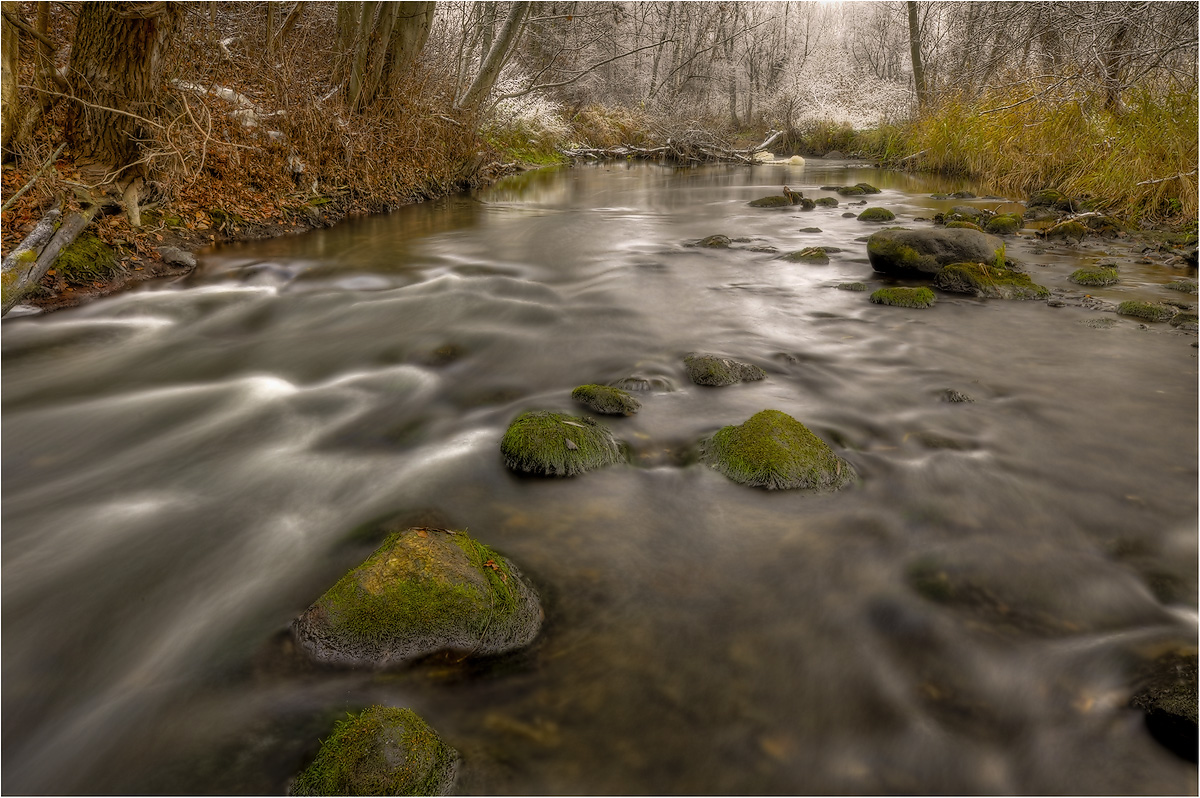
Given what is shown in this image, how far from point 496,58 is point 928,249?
9.42 metres

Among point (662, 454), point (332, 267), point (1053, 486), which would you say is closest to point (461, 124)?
point (332, 267)

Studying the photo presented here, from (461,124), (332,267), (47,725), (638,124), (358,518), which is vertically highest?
(638,124)

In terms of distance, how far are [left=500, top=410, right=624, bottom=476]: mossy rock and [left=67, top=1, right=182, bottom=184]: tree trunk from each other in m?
5.46

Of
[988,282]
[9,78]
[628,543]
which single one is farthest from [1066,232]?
[9,78]

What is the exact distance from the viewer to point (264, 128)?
28.9 feet

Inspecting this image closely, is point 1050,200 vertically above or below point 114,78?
below

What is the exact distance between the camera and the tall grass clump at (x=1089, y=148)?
889 centimetres

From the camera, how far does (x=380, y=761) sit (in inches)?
70.9

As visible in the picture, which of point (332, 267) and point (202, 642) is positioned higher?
point (332, 267)

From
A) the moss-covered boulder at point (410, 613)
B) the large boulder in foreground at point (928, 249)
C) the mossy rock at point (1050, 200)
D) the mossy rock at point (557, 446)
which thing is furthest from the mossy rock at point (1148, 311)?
the moss-covered boulder at point (410, 613)

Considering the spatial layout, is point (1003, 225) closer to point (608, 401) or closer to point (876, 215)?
point (876, 215)

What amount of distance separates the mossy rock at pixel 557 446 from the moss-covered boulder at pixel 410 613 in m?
1.13

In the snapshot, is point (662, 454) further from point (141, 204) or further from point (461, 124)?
point (461, 124)

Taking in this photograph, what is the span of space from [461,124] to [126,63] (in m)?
6.74
